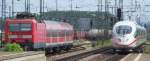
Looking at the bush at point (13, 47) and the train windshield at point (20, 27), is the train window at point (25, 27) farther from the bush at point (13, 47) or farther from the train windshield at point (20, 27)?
the bush at point (13, 47)

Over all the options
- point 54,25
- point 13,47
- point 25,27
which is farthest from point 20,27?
point 54,25

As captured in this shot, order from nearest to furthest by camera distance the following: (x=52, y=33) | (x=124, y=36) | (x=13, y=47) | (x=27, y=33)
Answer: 1. (x=13, y=47)
2. (x=27, y=33)
3. (x=124, y=36)
4. (x=52, y=33)

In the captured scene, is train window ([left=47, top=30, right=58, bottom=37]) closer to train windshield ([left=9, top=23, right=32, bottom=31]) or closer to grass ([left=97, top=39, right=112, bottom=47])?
train windshield ([left=9, top=23, right=32, bottom=31])

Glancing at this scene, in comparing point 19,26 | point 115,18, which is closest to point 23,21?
point 19,26

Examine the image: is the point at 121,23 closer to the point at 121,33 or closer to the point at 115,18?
the point at 121,33

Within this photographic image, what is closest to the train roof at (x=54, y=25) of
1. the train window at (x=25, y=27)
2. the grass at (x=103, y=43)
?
the train window at (x=25, y=27)

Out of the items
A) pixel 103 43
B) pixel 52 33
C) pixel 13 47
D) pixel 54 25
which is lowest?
pixel 103 43

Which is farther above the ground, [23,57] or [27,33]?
[27,33]

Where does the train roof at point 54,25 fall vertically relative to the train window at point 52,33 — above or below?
above

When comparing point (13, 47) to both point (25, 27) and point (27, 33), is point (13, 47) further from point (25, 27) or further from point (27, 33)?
point (25, 27)

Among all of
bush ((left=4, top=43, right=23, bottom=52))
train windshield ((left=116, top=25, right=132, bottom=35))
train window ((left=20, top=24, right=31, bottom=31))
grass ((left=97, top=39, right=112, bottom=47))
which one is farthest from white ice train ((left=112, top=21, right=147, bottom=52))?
grass ((left=97, top=39, right=112, bottom=47))

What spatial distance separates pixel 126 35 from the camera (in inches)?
1725

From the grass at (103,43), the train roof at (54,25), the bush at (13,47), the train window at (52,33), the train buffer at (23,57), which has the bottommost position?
the grass at (103,43)

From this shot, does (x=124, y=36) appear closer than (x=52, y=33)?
Yes
